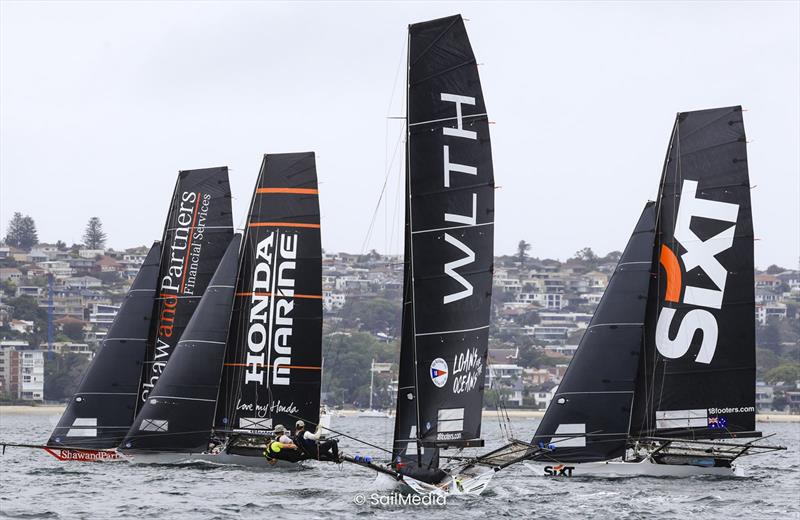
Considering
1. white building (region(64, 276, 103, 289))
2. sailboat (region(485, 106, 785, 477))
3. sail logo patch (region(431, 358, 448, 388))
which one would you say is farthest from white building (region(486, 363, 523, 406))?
sail logo patch (region(431, 358, 448, 388))

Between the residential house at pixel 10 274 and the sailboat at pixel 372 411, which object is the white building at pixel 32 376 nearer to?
the sailboat at pixel 372 411

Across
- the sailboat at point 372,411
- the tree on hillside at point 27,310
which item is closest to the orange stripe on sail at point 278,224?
the sailboat at point 372,411

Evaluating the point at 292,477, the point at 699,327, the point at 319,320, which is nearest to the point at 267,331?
the point at 319,320

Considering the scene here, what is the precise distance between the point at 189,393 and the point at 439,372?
997cm

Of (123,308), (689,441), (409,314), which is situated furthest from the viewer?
(123,308)

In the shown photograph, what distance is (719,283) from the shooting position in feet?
96.3

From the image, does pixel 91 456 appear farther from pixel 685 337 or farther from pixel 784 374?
pixel 784 374

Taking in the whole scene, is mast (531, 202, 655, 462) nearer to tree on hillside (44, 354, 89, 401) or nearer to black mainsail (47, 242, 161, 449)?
black mainsail (47, 242, 161, 449)

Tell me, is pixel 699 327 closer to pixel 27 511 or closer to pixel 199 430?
pixel 199 430

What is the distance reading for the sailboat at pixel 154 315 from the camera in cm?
3409

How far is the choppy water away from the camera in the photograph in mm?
23188

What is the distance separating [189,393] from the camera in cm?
3144

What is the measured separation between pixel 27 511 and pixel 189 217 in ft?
44.5

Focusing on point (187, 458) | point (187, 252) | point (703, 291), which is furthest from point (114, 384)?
point (703, 291)
